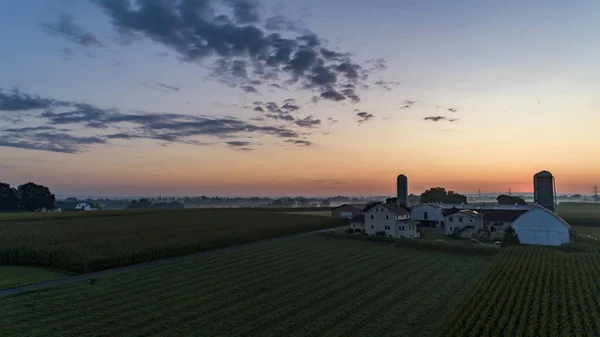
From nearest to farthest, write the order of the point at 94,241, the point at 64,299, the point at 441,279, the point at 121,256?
the point at 64,299 < the point at 441,279 < the point at 121,256 < the point at 94,241

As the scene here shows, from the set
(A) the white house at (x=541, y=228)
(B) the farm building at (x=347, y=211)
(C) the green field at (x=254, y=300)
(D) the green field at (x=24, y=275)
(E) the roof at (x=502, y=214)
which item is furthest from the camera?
(B) the farm building at (x=347, y=211)

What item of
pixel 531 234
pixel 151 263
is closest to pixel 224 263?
pixel 151 263

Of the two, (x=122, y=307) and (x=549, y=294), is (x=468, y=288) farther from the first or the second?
(x=122, y=307)

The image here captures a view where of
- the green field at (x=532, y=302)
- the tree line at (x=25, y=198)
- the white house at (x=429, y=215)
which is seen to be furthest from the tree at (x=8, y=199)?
the green field at (x=532, y=302)

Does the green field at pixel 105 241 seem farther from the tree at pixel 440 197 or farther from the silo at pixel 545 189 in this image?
the tree at pixel 440 197

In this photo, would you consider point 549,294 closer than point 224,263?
Yes

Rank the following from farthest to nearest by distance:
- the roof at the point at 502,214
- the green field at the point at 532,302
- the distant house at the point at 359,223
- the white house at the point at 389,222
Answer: the distant house at the point at 359,223
the white house at the point at 389,222
the roof at the point at 502,214
the green field at the point at 532,302

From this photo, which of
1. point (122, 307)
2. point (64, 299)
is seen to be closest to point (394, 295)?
point (122, 307)

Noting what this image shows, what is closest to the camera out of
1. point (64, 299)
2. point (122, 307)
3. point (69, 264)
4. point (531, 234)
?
point (122, 307)
